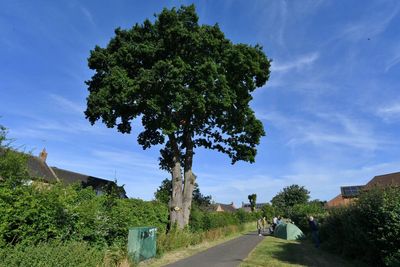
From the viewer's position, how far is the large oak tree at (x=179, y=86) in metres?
20.0

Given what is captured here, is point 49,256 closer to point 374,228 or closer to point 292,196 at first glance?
point 374,228

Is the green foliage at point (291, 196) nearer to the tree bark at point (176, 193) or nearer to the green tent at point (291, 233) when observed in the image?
the green tent at point (291, 233)

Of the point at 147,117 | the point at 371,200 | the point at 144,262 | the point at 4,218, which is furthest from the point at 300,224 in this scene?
the point at 4,218

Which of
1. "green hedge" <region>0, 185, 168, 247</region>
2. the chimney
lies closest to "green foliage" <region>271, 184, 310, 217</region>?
the chimney

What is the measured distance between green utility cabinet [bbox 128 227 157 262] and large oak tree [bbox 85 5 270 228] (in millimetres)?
7824

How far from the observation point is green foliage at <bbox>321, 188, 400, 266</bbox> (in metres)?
10.9

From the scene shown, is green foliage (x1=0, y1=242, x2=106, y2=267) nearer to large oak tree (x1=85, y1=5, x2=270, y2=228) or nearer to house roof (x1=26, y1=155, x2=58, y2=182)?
large oak tree (x1=85, y1=5, x2=270, y2=228)

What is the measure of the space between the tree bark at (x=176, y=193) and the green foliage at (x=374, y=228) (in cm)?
1006

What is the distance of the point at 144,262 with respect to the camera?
12875 millimetres

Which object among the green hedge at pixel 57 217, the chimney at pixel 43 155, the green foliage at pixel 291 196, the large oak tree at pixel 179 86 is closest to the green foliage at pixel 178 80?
the large oak tree at pixel 179 86

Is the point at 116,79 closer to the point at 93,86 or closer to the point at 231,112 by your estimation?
the point at 93,86

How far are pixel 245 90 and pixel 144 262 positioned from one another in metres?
14.5

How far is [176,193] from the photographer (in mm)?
22656

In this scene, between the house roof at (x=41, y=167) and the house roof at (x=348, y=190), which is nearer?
the house roof at (x=41, y=167)
